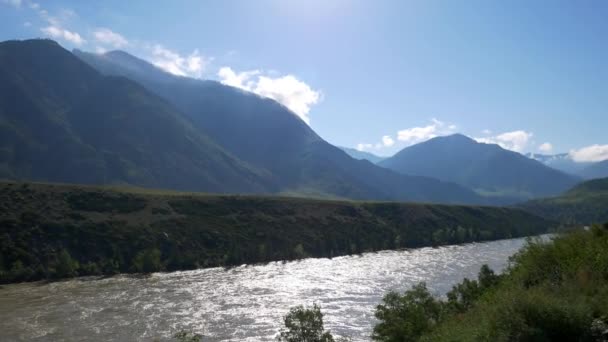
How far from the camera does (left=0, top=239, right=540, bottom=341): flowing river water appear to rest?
50.9 m

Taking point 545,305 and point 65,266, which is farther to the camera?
point 65,266

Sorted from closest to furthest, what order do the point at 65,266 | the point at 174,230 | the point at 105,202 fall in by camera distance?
the point at 65,266
the point at 174,230
the point at 105,202

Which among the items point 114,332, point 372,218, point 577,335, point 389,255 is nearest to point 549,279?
point 577,335

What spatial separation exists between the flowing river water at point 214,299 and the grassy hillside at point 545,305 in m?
16.6

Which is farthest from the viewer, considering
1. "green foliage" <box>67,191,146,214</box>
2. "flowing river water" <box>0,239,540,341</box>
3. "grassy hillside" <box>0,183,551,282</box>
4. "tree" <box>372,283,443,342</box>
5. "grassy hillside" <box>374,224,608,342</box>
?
"green foliage" <box>67,191,146,214</box>

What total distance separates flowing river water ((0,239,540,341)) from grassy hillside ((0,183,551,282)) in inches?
272

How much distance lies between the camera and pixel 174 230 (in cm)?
10862

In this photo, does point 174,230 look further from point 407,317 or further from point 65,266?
point 407,317

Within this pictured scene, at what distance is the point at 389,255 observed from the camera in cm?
12169

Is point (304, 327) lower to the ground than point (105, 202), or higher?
lower

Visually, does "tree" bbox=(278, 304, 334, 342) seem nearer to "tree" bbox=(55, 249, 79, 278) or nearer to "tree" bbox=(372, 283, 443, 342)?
"tree" bbox=(372, 283, 443, 342)

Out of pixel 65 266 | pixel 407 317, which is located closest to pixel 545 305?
pixel 407 317

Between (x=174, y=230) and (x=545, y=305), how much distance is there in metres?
99.8

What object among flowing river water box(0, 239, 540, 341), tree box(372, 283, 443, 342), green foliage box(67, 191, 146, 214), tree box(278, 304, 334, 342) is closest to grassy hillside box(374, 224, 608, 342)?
tree box(372, 283, 443, 342)
